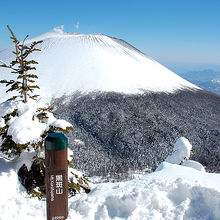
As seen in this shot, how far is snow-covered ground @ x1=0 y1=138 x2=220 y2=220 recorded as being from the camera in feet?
14.3

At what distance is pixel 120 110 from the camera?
1019 inches

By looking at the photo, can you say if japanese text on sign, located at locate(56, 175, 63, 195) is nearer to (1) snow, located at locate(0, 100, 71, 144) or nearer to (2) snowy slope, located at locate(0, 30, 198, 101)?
(1) snow, located at locate(0, 100, 71, 144)

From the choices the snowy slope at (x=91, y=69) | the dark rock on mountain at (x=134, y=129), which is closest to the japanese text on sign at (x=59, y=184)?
the dark rock on mountain at (x=134, y=129)

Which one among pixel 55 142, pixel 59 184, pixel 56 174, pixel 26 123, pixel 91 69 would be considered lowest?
pixel 59 184

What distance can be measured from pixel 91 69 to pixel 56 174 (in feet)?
121

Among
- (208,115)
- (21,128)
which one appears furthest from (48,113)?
(208,115)

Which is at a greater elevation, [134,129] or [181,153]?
[181,153]

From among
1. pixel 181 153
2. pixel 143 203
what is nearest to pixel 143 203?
pixel 143 203

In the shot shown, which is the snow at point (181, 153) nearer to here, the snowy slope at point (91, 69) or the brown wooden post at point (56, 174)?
the brown wooden post at point (56, 174)

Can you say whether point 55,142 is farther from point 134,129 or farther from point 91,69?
point 91,69

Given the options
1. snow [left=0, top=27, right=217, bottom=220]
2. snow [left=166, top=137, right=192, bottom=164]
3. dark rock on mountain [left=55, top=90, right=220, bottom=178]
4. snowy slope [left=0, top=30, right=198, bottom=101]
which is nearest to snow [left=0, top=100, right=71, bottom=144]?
snow [left=0, top=27, right=217, bottom=220]

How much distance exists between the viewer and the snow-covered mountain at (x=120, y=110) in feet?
62.1

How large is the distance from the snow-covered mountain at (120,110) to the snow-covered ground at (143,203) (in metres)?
11.2

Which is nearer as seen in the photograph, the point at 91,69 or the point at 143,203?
the point at 143,203
